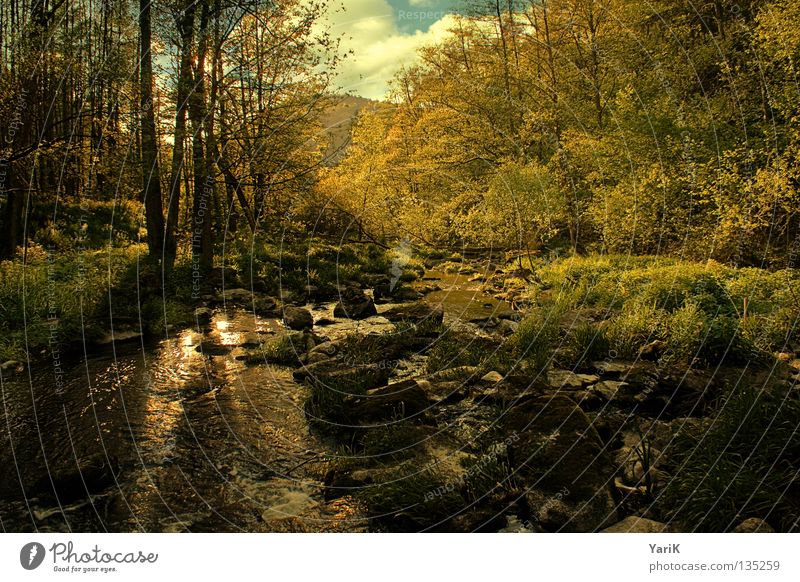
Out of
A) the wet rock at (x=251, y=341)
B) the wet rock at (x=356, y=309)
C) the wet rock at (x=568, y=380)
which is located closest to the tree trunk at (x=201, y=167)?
the wet rock at (x=251, y=341)

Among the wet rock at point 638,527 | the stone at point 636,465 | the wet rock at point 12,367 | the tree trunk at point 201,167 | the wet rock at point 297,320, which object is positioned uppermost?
the tree trunk at point 201,167

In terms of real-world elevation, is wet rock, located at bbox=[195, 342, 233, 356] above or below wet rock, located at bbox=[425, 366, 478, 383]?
above

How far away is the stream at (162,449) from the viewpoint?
5453mm

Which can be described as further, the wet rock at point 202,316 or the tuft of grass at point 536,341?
the wet rock at point 202,316

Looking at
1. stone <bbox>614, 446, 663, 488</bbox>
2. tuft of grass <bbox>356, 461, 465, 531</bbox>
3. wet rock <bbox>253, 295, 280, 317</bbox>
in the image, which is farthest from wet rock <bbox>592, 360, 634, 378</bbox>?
wet rock <bbox>253, 295, 280, 317</bbox>

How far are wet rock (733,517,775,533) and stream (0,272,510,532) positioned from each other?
12.0 feet

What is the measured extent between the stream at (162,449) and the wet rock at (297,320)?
9.01ft

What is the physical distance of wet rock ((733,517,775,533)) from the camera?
4301mm

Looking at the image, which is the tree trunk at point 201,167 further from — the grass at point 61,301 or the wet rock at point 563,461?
the wet rock at point 563,461

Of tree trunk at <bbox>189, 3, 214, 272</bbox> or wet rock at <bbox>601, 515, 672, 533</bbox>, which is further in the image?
Answer: tree trunk at <bbox>189, 3, 214, 272</bbox>

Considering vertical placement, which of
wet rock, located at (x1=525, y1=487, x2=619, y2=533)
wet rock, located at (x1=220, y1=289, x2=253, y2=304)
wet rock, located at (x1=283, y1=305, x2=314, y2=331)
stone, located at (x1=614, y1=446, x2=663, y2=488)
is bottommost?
wet rock, located at (x1=525, y1=487, x2=619, y2=533)

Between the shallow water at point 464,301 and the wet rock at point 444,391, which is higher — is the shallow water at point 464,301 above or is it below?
above

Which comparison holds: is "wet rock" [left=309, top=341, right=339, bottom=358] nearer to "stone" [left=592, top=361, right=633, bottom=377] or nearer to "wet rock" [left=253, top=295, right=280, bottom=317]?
"wet rock" [left=253, top=295, right=280, bottom=317]

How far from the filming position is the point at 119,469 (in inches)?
247
